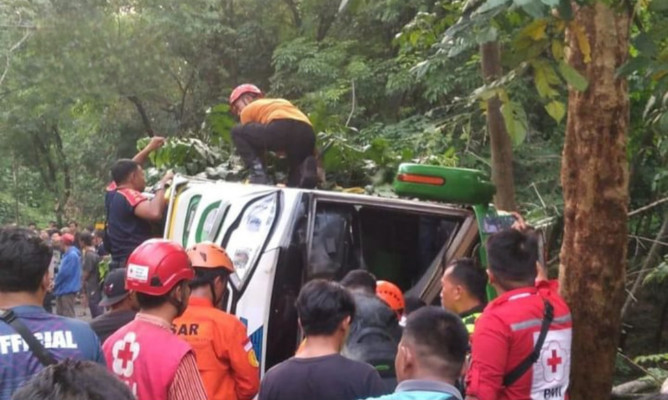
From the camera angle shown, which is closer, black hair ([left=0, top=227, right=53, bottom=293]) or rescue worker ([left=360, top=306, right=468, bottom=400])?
rescue worker ([left=360, top=306, right=468, bottom=400])

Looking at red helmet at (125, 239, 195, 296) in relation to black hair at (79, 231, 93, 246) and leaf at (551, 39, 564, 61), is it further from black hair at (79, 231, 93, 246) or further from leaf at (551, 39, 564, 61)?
black hair at (79, 231, 93, 246)

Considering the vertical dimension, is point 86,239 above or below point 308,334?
below

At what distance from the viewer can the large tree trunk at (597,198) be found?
551 centimetres

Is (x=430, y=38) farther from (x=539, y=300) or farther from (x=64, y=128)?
(x=64, y=128)

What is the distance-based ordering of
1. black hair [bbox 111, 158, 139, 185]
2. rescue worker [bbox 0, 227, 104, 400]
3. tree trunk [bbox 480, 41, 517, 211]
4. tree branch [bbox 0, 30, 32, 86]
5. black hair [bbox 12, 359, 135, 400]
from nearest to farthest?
1. black hair [bbox 12, 359, 135, 400]
2. rescue worker [bbox 0, 227, 104, 400]
3. black hair [bbox 111, 158, 139, 185]
4. tree trunk [bbox 480, 41, 517, 211]
5. tree branch [bbox 0, 30, 32, 86]

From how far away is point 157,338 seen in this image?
367 cm

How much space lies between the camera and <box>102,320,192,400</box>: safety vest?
3.58 m

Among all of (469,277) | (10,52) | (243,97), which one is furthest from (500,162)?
(10,52)

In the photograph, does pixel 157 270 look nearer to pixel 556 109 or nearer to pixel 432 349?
pixel 432 349

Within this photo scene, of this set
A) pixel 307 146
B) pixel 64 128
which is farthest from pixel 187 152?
pixel 64 128

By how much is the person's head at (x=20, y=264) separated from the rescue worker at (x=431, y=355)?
1.37 meters

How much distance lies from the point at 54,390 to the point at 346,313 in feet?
7.11

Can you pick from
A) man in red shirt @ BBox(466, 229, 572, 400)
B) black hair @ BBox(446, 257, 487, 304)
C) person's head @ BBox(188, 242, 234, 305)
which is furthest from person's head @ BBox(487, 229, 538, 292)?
person's head @ BBox(188, 242, 234, 305)

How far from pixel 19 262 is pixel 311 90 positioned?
14390mm
